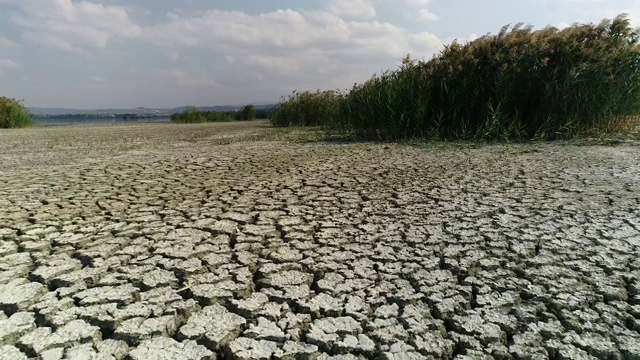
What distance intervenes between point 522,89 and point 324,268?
15.2 ft

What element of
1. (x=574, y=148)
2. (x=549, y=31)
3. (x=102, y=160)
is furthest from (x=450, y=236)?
(x=549, y=31)

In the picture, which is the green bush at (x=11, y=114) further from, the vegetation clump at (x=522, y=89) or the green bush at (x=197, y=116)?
the vegetation clump at (x=522, y=89)

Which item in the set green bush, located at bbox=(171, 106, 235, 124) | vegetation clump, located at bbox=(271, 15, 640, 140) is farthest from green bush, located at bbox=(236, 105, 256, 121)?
vegetation clump, located at bbox=(271, 15, 640, 140)

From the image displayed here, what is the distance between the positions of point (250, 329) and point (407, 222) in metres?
1.09

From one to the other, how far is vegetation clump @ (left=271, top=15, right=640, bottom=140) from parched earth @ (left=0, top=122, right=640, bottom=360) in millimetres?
2310

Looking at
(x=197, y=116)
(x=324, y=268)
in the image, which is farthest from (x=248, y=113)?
(x=324, y=268)

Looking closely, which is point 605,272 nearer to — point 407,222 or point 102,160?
point 407,222

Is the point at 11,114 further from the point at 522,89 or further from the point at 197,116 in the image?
the point at 522,89

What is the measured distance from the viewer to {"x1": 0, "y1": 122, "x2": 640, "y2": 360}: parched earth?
1.06 m

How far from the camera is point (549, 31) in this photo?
5.23m

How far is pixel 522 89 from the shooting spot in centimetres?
505

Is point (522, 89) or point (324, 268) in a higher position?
point (522, 89)

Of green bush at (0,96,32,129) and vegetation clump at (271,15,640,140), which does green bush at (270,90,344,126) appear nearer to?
vegetation clump at (271,15,640,140)

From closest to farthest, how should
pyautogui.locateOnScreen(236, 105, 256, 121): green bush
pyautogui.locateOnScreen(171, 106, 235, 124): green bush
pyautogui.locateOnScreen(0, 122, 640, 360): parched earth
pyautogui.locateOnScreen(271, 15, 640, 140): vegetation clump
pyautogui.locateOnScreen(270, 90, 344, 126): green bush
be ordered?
pyautogui.locateOnScreen(0, 122, 640, 360): parched earth, pyautogui.locateOnScreen(271, 15, 640, 140): vegetation clump, pyautogui.locateOnScreen(270, 90, 344, 126): green bush, pyautogui.locateOnScreen(171, 106, 235, 124): green bush, pyautogui.locateOnScreen(236, 105, 256, 121): green bush
